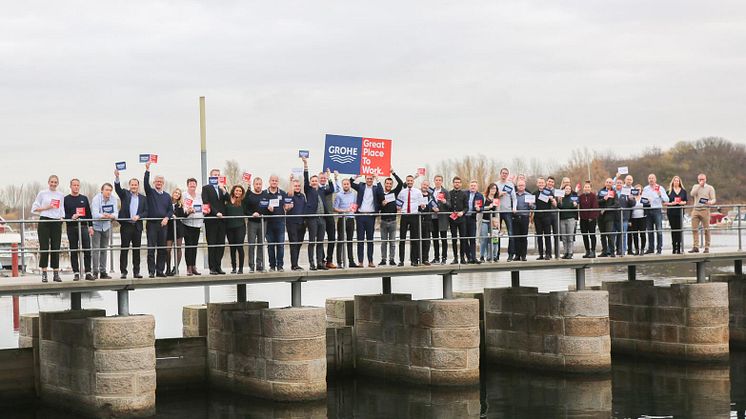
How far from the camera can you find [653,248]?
28.4 metres

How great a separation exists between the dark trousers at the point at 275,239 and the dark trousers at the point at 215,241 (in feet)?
3.44

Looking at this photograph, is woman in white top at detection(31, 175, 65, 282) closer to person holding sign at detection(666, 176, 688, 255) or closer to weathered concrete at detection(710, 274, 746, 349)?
person holding sign at detection(666, 176, 688, 255)

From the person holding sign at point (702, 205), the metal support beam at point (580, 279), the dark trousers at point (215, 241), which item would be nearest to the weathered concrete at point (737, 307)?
the person holding sign at point (702, 205)

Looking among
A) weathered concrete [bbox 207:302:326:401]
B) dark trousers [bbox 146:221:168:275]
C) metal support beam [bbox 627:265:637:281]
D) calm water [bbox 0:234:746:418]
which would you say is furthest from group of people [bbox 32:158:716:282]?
calm water [bbox 0:234:746:418]

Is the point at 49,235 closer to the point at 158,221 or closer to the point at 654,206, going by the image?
the point at 158,221

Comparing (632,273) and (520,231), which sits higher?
(520,231)

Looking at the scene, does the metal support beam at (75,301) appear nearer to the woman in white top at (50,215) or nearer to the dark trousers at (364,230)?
the woman in white top at (50,215)

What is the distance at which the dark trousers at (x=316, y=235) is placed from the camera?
23.0 meters

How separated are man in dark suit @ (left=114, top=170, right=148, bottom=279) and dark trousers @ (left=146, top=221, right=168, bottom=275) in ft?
0.76

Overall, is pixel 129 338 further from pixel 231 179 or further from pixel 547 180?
Result: pixel 231 179

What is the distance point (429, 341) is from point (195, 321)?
7471 mm

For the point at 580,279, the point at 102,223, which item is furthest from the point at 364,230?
the point at 580,279

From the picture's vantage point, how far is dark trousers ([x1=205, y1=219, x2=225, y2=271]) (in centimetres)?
2189

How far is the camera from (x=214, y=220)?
72.7 ft
